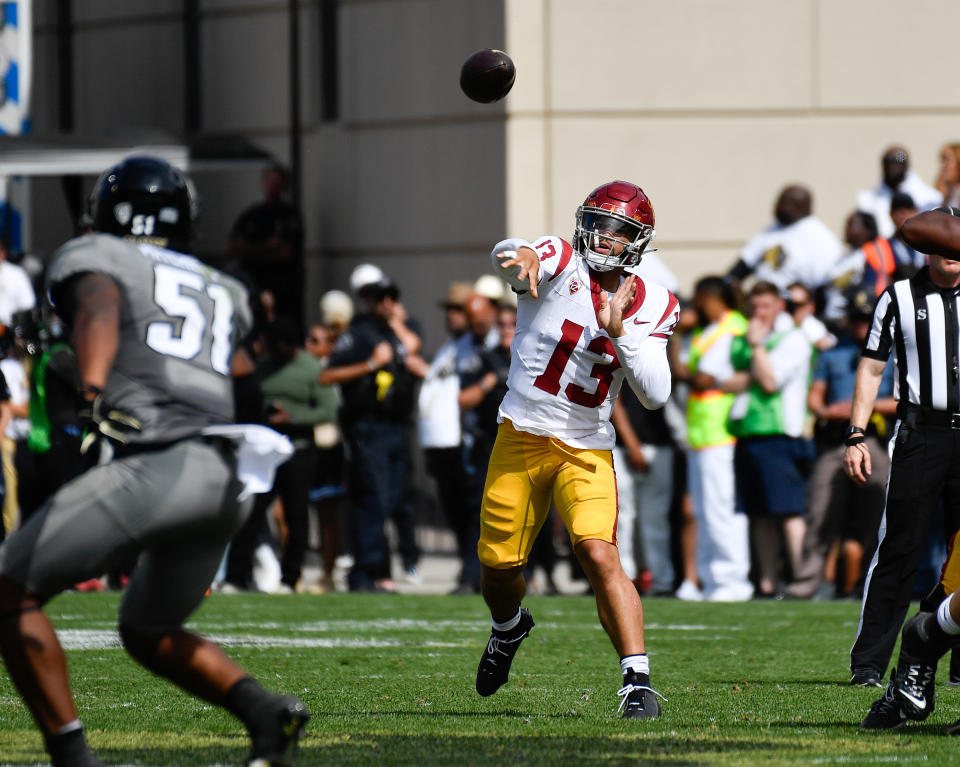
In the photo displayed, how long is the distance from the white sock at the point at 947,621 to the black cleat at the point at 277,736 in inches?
89.7

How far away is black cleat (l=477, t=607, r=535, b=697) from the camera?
6.62m

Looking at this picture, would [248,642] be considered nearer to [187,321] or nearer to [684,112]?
[187,321]

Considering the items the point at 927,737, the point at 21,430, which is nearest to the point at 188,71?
the point at 21,430

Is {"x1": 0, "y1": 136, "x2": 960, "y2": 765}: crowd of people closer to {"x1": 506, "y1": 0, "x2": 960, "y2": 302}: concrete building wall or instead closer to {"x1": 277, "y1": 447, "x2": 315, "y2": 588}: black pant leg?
{"x1": 277, "y1": 447, "x2": 315, "y2": 588}: black pant leg

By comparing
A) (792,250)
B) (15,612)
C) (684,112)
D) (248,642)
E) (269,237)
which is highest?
(684,112)

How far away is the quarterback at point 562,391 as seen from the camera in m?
6.43

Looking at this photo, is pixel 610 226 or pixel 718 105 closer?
pixel 610 226

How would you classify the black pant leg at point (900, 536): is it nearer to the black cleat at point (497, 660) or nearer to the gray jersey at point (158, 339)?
the black cleat at point (497, 660)

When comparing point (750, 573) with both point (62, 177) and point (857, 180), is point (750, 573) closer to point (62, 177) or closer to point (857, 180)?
A: point (857, 180)

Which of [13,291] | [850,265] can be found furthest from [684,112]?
[13,291]

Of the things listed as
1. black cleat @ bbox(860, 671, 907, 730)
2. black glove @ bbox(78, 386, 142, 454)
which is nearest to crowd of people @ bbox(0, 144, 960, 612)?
black cleat @ bbox(860, 671, 907, 730)

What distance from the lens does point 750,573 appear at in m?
12.2

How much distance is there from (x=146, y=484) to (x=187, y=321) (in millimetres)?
469

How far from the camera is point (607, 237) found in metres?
6.51
